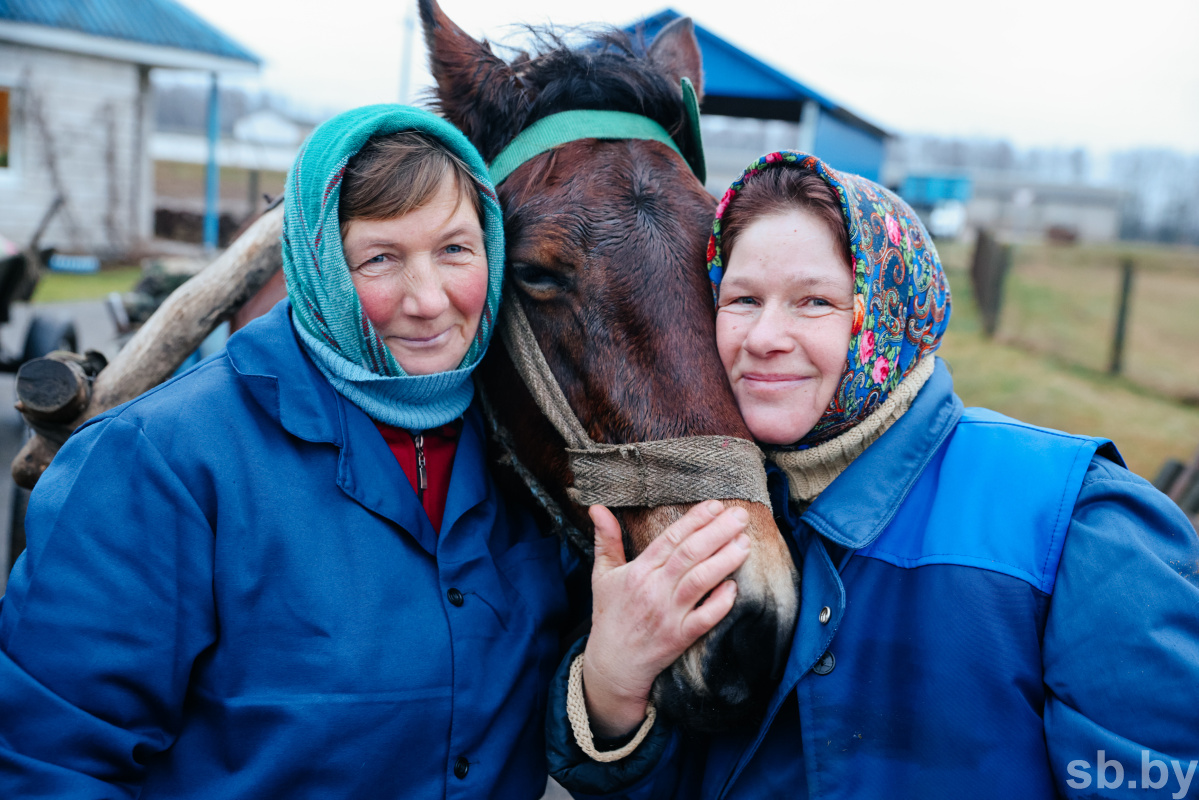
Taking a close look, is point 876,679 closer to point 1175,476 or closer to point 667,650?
point 667,650

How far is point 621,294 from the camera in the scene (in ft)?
5.57

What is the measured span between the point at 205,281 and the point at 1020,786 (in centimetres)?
250

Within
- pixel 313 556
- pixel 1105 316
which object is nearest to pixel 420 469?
pixel 313 556

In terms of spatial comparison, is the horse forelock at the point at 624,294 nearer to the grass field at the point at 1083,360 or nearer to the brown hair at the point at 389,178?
the brown hair at the point at 389,178

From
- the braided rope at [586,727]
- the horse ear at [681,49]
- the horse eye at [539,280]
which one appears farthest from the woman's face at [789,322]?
the horse ear at [681,49]

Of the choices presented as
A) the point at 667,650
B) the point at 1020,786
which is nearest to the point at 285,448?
the point at 667,650

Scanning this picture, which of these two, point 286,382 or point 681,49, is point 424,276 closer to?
point 286,382

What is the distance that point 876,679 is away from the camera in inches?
57.4

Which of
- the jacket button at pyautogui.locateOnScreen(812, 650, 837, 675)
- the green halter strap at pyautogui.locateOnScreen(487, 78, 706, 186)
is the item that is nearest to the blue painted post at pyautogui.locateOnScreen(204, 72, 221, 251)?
the green halter strap at pyautogui.locateOnScreen(487, 78, 706, 186)

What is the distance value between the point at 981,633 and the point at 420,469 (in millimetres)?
1094

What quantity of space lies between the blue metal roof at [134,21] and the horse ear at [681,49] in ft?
57.0

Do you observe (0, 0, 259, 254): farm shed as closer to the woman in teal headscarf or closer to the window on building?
the window on building

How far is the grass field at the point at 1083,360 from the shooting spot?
28.6 feet

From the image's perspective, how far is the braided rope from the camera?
1.58 m
